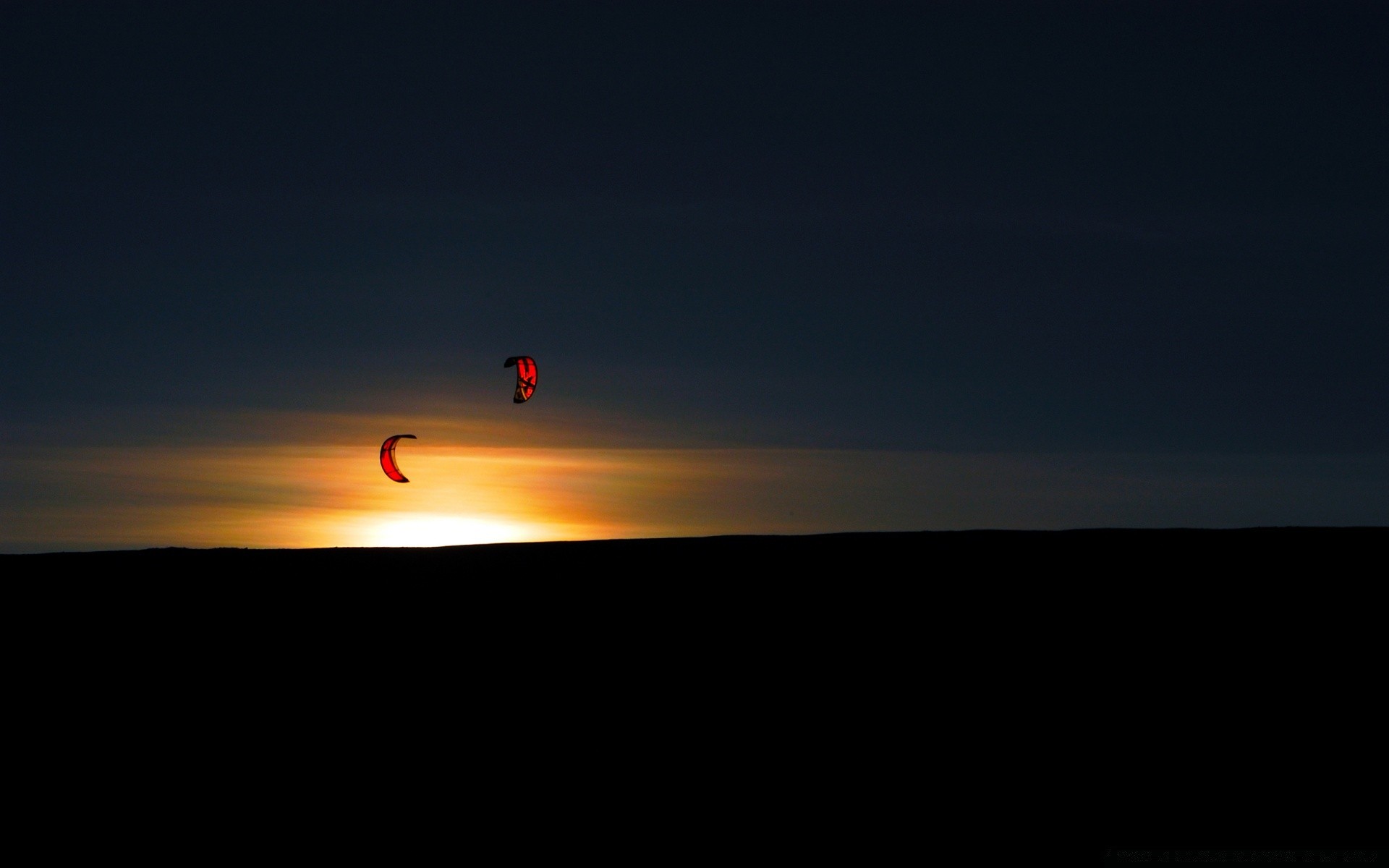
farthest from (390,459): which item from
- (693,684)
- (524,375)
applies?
(693,684)

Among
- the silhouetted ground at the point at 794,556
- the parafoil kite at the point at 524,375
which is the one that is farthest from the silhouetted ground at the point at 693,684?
the parafoil kite at the point at 524,375

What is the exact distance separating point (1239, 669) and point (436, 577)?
11.3 meters

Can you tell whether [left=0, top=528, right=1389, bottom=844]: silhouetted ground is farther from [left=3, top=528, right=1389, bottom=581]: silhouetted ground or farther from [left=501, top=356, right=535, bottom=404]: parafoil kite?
[left=501, top=356, right=535, bottom=404]: parafoil kite

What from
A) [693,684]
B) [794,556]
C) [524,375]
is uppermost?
[524,375]

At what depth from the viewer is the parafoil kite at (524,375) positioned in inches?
1003

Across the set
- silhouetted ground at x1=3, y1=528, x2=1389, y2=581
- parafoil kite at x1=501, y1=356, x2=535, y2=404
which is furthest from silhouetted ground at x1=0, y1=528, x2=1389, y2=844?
parafoil kite at x1=501, y1=356, x2=535, y2=404

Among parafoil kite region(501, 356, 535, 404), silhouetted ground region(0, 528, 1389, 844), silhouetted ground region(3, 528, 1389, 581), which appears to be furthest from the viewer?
parafoil kite region(501, 356, 535, 404)

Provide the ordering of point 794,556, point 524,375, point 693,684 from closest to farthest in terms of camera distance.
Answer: point 693,684
point 794,556
point 524,375

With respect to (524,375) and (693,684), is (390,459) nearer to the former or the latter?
(524,375)

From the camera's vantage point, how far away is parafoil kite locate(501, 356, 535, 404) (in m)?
25.5

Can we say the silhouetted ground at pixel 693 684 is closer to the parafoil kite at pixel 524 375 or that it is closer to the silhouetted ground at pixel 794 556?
the silhouetted ground at pixel 794 556

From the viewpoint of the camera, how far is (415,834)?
1070 cm

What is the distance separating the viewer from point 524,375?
27062 mm

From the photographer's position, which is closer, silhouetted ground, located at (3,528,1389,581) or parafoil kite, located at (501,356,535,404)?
silhouetted ground, located at (3,528,1389,581)
